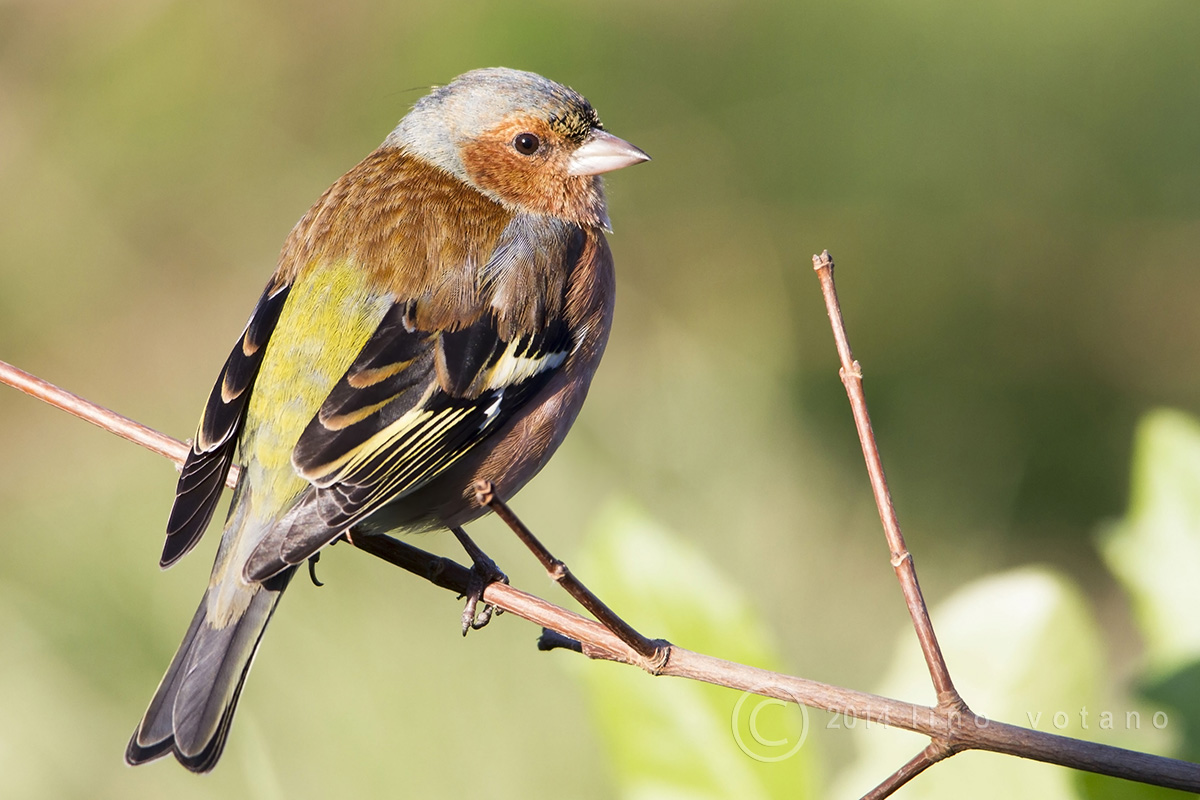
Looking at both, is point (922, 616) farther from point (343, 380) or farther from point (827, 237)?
point (827, 237)

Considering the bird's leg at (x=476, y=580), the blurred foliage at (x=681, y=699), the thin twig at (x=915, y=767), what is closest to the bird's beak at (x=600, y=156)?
the bird's leg at (x=476, y=580)

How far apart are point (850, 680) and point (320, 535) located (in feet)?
6.85

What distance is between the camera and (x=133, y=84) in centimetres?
577

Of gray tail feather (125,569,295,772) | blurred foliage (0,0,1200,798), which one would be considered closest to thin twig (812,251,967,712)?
gray tail feather (125,569,295,772)

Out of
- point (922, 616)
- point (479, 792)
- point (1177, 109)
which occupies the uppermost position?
point (1177, 109)

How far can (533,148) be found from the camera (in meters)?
3.01

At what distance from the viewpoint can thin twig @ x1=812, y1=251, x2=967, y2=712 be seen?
1511 millimetres

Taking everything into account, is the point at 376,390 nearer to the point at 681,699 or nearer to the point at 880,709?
the point at 681,699

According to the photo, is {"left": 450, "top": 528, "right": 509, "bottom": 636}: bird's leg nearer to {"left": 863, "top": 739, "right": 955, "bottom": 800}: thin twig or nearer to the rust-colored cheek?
the rust-colored cheek

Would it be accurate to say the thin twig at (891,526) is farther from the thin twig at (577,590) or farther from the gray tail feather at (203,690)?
the gray tail feather at (203,690)

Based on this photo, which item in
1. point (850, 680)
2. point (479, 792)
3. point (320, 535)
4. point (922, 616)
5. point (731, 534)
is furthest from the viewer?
point (731, 534)

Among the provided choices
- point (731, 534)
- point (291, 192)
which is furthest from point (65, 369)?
point (731, 534)

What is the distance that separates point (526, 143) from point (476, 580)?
1.17 m

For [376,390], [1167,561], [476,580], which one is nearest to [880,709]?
[1167,561]
